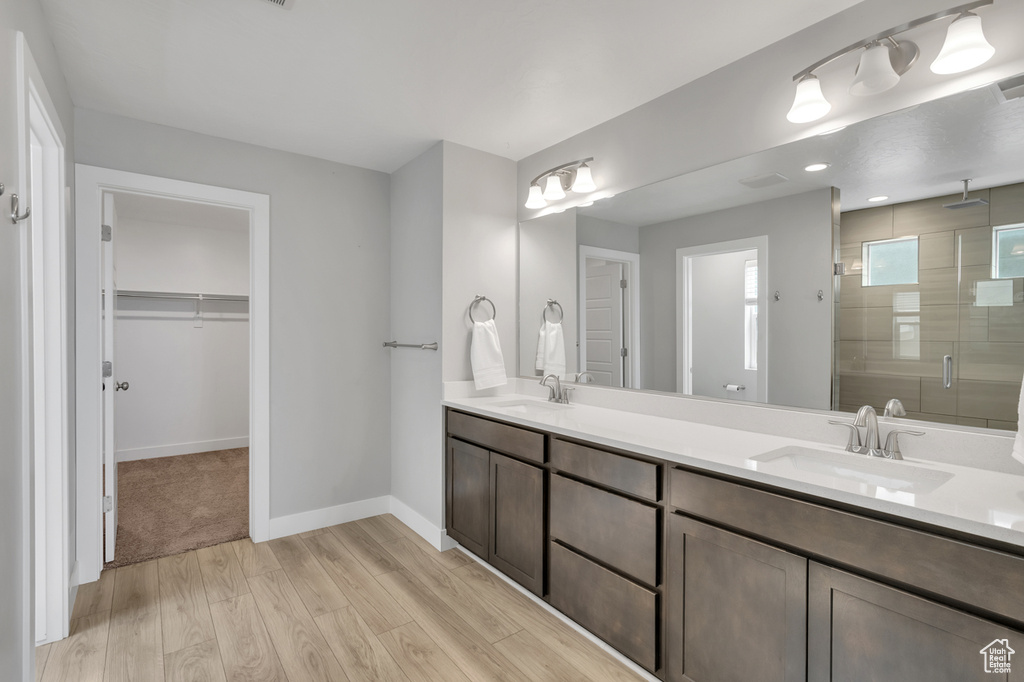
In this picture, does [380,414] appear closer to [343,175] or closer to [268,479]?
[268,479]

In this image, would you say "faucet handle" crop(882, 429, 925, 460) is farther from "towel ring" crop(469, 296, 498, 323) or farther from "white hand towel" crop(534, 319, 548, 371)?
"towel ring" crop(469, 296, 498, 323)

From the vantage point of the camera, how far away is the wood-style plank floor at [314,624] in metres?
1.88

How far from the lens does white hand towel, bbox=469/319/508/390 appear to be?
2.89 m

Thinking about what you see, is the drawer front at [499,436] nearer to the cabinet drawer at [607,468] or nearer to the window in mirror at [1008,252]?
the cabinet drawer at [607,468]

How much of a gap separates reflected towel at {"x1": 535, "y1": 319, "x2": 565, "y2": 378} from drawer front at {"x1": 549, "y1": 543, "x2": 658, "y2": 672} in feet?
3.46

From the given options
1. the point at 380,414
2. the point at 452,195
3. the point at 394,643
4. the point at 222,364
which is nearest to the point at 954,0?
the point at 452,195

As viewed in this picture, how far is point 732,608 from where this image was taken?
1.49 metres

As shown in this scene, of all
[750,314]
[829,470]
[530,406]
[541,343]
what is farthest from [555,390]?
[829,470]

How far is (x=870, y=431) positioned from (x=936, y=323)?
15.4 inches

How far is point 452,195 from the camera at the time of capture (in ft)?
9.44

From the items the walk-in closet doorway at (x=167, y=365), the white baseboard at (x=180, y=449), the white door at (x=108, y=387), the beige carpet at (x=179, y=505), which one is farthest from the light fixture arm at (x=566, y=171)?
the white baseboard at (x=180, y=449)

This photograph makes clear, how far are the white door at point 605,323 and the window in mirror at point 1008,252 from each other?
1.44 metres

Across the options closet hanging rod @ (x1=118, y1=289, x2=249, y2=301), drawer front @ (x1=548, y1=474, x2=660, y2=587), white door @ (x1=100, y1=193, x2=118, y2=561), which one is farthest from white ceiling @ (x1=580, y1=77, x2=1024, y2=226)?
closet hanging rod @ (x1=118, y1=289, x2=249, y2=301)

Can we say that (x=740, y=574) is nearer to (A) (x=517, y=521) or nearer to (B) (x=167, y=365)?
(A) (x=517, y=521)
